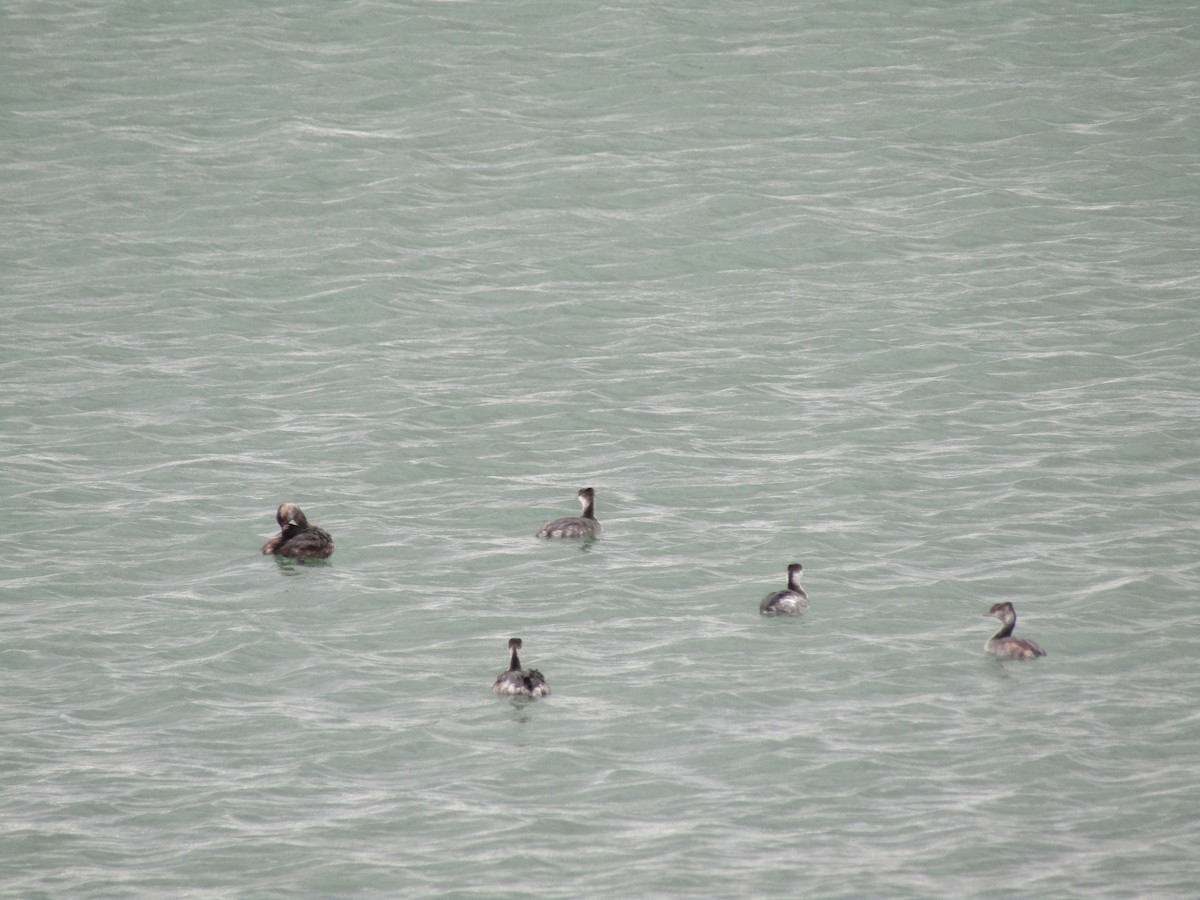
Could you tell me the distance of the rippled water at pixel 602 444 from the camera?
36.8ft

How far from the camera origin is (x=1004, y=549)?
1570 centimetres

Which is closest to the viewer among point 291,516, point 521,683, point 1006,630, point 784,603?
point 521,683

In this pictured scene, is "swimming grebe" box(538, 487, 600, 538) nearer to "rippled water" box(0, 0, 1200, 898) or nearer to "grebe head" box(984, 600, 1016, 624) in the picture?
"rippled water" box(0, 0, 1200, 898)

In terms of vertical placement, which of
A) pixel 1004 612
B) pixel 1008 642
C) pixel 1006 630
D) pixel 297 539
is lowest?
pixel 1008 642

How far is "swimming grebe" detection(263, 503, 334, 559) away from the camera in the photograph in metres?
15.7

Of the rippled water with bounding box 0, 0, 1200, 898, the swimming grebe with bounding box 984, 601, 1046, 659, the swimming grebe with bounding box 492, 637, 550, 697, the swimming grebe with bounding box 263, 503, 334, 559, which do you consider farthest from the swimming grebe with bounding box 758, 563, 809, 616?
the swimming grebe with bounding box 263, 503, 334, 559

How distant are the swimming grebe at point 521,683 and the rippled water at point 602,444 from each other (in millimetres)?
140

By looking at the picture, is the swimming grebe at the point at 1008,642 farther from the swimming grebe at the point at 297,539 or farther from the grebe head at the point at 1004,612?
the swimming grebe at the point at 297,539

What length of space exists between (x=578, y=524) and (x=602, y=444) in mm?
2702

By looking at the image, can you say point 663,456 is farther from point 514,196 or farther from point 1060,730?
point 514,196

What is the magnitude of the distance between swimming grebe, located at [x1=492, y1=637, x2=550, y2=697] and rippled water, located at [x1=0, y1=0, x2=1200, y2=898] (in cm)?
14

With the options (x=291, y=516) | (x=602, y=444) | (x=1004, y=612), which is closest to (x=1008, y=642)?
(x=1004, y=612)

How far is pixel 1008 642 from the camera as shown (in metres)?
13.4

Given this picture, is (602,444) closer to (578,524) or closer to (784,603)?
(578,524)
